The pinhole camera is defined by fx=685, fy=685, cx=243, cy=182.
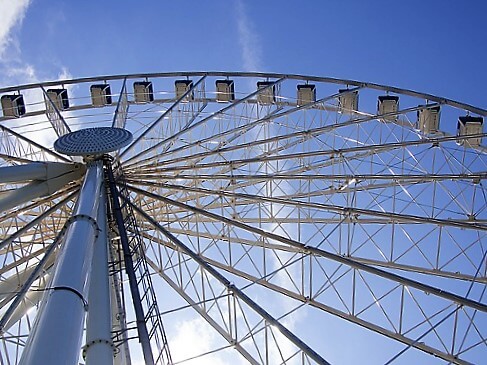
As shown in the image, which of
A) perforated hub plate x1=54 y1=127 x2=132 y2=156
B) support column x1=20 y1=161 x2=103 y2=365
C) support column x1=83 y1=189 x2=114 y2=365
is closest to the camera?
support column x1=20 y1=161 x2=103 y2=365

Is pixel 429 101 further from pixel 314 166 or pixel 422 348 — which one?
pixel 422 348

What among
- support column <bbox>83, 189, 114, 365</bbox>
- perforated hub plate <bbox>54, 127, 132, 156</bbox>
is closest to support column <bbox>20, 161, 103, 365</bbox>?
support column <bbox>83, 189, 114, 365</bbox>

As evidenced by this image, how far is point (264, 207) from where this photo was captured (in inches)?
957

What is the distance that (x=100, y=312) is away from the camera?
1291 centimetres

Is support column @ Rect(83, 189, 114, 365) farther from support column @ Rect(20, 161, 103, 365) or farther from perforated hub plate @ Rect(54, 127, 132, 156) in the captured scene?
perforated hub plate @ Rect(54, 127, 132, 156)

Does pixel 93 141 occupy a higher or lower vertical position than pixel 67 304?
higher

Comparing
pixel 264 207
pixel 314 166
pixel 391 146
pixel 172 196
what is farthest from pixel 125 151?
pixel 391 146

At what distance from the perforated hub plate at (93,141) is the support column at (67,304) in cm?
527

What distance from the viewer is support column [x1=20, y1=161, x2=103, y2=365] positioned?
871cm

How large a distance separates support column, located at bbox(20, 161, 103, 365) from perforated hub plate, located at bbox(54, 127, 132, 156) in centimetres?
527

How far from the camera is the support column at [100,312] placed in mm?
11938

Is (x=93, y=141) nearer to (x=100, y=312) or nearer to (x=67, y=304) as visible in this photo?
(x=100, y=312)

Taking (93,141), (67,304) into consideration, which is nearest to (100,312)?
(67,304)

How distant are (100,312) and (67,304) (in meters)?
3.02
